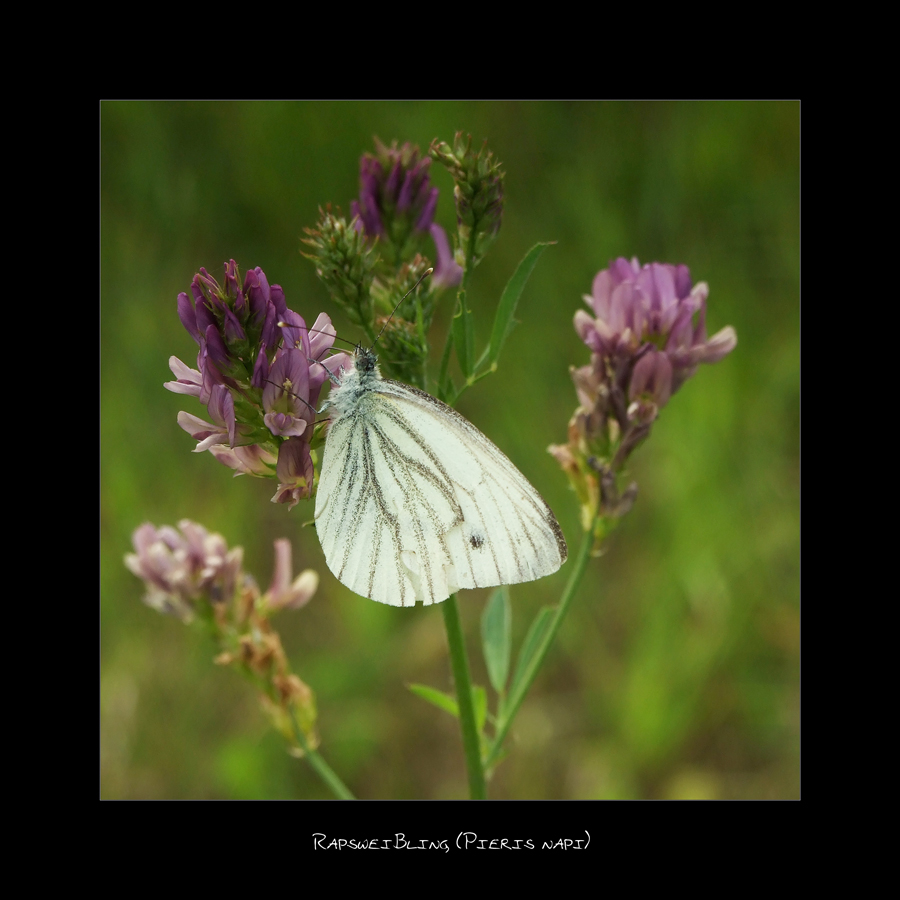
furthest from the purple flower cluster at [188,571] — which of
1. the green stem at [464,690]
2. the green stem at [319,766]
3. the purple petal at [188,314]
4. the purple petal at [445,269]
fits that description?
the purple petal at [445,269]

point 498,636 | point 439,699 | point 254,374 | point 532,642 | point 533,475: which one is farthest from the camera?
point 533,475

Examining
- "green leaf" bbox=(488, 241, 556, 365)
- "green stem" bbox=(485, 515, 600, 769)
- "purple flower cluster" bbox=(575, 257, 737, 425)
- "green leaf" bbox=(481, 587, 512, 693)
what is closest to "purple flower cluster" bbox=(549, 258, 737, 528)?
"purple flower cluster" bbox=(575, 257, 737, 425)

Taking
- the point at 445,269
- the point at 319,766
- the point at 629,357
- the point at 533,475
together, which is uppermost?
the point at 533,475

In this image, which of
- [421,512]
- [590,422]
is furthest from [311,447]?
[590,422]

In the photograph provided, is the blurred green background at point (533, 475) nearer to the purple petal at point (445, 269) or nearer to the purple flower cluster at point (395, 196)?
the purple petal at point (445, 269)

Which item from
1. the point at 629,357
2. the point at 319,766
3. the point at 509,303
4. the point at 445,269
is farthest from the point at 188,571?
the point at 629,357

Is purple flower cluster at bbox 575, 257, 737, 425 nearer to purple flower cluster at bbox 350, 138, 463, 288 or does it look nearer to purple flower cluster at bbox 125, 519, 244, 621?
purple flower cluster at bbox 350, 138, 463, 288

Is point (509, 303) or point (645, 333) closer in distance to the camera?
point (509, 303)

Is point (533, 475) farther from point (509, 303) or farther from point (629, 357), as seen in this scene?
point (509, 303)

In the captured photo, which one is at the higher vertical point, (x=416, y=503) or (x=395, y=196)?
(x=395, y=196)
